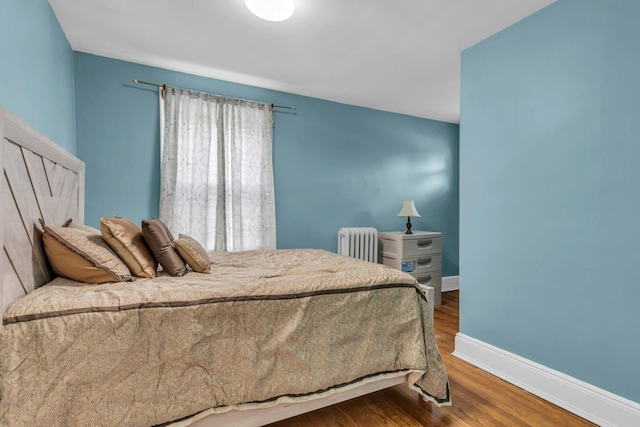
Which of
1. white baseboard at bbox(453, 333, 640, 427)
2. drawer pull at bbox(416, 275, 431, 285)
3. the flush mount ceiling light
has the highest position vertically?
the flush mount ceiling light

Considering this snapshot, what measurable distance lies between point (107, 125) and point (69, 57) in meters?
0.57

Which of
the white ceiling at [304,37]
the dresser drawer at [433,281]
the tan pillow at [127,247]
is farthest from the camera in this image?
the dresser drawer at [433,281]

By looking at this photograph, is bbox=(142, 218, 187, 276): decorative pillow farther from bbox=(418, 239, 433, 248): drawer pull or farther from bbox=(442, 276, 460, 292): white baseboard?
bbox=(442, 276, 460, 292): white baseboard

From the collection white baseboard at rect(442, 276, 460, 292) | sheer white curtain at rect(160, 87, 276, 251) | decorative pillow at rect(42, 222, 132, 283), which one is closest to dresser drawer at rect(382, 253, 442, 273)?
white baseboard at rect(442, 276, 460, 292)

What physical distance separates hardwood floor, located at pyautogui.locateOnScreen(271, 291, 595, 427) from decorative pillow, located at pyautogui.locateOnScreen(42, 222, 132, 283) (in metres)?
1.14

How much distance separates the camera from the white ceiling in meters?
2.04

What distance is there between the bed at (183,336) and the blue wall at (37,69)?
32 centimetres

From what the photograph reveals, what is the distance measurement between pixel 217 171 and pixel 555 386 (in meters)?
3.12

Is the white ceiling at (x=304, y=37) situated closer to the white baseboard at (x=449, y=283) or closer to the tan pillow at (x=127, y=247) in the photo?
the tan pillow at (x=127, y=247)

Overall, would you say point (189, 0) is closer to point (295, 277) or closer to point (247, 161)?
point (247, 161)

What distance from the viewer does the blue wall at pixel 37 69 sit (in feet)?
4.95

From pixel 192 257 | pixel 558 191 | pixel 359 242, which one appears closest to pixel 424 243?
pixel 359 242

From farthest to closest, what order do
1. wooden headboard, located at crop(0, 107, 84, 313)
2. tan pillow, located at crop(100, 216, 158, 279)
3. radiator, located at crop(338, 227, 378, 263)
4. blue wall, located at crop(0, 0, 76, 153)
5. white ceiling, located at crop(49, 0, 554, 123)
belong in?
radiator, located at crop(338, 227, 378, 263) < white ceiling, located at crop(49, 0, 554, 123) < tan pillow, located at crop(100, 216, 158, 279) < blue wall, located at crop(0, 0, 76, 153) < wooden headboard, located at crop(0, 107, 84, 313)

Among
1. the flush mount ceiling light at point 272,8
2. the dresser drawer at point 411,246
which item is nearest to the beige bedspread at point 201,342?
the flush mount ceiling light at point 272,8
